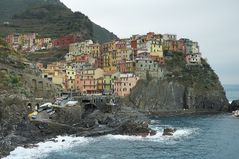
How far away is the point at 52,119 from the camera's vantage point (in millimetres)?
88312

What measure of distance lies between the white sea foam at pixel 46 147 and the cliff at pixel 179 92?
45.4 m

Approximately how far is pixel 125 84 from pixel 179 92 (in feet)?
54.0

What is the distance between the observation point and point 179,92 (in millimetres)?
132625

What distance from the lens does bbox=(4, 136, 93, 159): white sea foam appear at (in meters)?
65.6

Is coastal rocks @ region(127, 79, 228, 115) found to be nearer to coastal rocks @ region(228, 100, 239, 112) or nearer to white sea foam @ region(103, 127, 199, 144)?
coastal rocks @ region(228, 100, 239, 112)

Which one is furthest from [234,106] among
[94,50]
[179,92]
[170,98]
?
[94,50]

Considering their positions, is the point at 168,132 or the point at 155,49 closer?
the point at 168,132

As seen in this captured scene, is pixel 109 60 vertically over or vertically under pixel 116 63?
over

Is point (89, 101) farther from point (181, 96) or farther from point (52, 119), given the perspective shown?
point (181, 96)

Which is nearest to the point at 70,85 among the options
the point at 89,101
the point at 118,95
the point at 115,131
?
the point at 118,95

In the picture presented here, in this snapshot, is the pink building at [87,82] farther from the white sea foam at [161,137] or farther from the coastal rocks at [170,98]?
the white sea foam at [161,137]

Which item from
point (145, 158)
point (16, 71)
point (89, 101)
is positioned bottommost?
point (145, 158)

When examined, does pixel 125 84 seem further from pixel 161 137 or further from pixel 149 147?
pixel 149 147

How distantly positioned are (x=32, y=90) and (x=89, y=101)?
13179mm
